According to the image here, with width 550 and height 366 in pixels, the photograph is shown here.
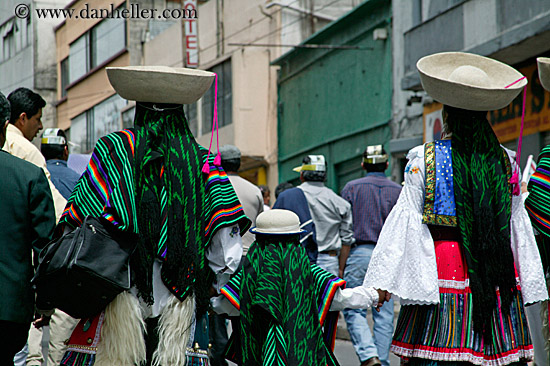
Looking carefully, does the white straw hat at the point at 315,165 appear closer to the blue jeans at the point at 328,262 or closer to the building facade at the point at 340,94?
the blue jeans at the point at 328,262

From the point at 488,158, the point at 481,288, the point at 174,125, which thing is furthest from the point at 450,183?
the point at 174,125

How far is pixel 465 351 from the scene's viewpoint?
462cm

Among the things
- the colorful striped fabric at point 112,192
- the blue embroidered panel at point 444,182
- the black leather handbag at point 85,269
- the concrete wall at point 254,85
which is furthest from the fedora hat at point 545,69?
the concrete wall at point 254,85

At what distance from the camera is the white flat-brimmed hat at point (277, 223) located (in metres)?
4.97

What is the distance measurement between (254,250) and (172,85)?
3.62 ft

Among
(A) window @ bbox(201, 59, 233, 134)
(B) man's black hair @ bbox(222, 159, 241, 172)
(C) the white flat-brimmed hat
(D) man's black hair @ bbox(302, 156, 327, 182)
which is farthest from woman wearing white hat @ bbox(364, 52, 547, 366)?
(A) window @ bbox(201, 59, 233, 134)

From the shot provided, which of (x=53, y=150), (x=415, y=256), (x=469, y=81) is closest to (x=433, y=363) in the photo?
(x=415, y=256)

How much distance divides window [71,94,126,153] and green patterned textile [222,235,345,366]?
1134 inches

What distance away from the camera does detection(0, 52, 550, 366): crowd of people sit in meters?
4.36

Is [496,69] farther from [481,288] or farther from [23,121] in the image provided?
[23,121]

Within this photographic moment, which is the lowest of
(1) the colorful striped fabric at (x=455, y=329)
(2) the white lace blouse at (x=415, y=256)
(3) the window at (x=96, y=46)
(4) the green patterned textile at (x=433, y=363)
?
(4) the green patterned textile at (x=433, y=363)

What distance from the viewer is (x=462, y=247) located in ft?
15.7

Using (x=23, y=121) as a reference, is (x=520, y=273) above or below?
below

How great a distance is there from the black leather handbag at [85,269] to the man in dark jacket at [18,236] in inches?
9.4
